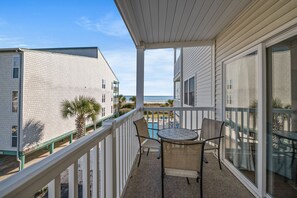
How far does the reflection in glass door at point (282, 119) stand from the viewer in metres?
1.64

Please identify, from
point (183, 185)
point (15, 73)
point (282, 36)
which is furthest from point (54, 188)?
point (15, 73)

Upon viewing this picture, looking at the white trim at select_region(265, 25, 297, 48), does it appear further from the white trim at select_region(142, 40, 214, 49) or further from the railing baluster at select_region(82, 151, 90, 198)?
the railing baluster at select_region(82, 151, 90, 198)

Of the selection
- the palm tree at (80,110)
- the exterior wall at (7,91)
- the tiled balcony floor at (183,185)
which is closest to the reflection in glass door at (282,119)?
the tiled balcony floor at (183,185)

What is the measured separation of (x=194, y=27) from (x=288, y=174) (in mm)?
2693

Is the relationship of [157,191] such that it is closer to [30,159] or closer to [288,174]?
[288,174]

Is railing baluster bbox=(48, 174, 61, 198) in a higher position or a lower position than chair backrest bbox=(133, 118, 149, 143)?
higher

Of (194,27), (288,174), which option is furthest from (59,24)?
(288,174)

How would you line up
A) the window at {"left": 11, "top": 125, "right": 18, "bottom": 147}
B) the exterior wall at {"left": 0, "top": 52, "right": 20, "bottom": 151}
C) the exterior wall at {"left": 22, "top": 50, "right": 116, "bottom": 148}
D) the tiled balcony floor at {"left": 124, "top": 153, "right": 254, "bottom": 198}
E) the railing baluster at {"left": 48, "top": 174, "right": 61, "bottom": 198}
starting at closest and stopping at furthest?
the railing baluster at {"left": 48, "top": 174, "right": 61, "bottom": 198} → the tiled balcony floor at {"left": 124, "top": 153, "right": 254, "bottom": 198} → the exterior wall at {"left": 0, "top": 52, "right": 20, "bottom": 151} → the exterior wall at {"left": 22, "top": 50, "right": 116, "bottom": 148} → the window at {"left": 11, "top": 125, "right": 18, "bottom": 147}

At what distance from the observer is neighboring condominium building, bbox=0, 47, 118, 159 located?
367 inches

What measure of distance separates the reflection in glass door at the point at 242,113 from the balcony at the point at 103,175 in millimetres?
331

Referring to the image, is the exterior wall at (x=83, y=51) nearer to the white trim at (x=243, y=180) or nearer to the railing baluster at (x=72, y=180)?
the white trim at (x=243, y=180)

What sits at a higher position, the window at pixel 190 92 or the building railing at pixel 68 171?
the window at pixel 190 92

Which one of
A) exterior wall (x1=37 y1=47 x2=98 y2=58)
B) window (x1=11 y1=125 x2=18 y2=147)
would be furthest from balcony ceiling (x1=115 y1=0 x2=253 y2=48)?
exterior wall (x1=37 y1=47 x2=98 y2=58)

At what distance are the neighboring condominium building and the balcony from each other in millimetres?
9309
